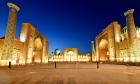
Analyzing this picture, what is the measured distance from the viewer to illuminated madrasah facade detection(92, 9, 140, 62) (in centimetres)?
2488

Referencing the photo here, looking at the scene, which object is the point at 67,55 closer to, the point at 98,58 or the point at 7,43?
the point at 98,58

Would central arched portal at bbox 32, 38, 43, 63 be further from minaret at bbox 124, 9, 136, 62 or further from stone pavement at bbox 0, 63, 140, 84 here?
stone pavement at bbox 0, 63, 140, 84

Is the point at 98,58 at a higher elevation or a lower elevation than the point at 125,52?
lower

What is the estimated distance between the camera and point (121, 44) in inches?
1217

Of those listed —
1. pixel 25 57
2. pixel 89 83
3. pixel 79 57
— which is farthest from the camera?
pixel 79 57

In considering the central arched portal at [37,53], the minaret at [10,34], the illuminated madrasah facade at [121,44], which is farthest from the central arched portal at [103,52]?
the minaret at [10,34]

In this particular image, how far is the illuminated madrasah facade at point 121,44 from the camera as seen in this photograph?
24.9m

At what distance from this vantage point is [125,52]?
2883cm

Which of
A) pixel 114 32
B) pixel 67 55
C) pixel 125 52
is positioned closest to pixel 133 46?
pixel 125 52

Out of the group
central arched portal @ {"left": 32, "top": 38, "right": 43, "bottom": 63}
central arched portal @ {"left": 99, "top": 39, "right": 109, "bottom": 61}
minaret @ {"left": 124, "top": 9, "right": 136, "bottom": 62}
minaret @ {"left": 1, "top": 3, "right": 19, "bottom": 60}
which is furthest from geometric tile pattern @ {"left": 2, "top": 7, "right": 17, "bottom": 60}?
central arched portal @ {"left": 99, "top": 39, "right": 109, "bottom": 61}

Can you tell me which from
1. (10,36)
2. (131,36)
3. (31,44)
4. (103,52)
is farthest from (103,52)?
(10,36)

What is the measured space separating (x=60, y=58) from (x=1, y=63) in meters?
50.4

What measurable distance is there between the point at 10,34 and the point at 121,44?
28.0 m

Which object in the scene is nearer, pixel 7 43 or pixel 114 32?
pixel 7 43
